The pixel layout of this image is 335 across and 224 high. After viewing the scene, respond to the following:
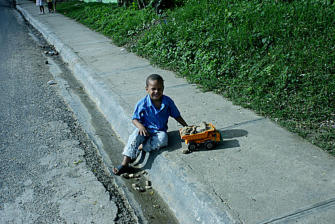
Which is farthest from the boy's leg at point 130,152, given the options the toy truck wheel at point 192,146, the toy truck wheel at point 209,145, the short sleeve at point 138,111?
the toy truck wheel at point 209,145

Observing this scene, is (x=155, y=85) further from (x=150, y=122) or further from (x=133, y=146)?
(x=133, y=146)

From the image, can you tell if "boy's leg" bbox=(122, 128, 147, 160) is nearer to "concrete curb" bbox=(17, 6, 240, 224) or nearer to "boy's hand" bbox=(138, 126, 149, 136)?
"boy's hand" bbox=(138, 126, 149, 136)

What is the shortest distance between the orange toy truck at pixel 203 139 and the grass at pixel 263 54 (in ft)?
3.08

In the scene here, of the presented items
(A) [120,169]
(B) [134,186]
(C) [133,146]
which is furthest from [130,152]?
(B) [134,186]

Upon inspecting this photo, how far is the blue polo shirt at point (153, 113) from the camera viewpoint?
3.67 meters

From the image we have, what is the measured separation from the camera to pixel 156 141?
11.8 feet

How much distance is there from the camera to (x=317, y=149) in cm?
336

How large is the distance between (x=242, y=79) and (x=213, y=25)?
236cm

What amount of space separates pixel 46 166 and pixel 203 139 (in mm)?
1759

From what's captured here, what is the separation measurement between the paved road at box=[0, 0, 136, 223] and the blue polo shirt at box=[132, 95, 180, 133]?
73 cm

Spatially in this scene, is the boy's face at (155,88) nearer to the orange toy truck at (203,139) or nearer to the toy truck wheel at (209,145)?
the orange toy truck at (203,139)

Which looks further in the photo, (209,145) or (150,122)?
(150,122)

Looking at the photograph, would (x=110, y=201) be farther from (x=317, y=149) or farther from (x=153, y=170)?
(x=317, y=149)

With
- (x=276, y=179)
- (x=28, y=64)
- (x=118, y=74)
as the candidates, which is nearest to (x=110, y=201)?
(x=276, y=179)
